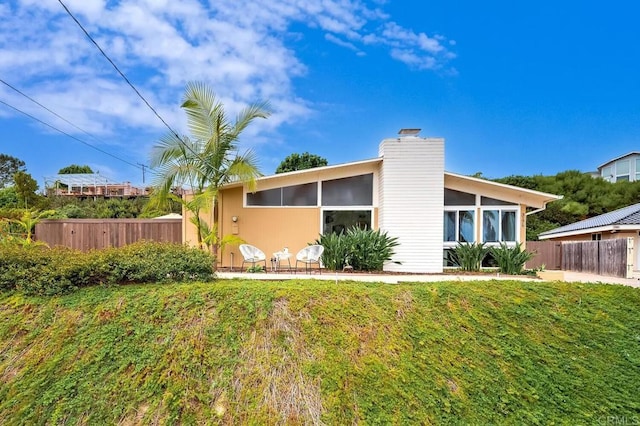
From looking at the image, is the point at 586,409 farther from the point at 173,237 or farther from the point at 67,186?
the point at 67,186

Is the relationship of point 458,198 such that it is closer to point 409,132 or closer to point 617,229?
point 409,132

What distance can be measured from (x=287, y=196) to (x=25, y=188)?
14.2m

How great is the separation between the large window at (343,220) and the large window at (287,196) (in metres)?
0.66

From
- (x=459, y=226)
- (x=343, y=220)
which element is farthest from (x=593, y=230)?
(x=343, y=220)

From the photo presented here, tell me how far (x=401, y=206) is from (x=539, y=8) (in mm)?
7472

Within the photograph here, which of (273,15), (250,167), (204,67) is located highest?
(273,15)

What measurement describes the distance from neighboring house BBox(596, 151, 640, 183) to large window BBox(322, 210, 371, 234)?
2966 cm

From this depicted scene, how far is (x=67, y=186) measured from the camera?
35750mm

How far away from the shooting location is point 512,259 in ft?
31.9

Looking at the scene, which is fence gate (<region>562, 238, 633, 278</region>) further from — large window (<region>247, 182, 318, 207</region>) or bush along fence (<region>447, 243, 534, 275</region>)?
large window (<region>247, 182, 318, 207</region>)

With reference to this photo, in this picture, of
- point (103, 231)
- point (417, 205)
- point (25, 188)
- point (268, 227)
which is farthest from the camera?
point (25, 188)

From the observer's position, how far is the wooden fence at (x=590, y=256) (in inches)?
449

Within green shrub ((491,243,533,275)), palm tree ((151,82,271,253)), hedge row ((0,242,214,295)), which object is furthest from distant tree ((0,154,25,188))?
green shrub ((491,243,533,275))

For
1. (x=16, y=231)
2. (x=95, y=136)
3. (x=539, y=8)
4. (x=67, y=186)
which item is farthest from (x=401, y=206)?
(x=67, y=186)
